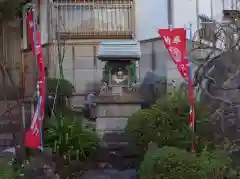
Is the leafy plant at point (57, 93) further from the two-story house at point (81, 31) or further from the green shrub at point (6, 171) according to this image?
the green shrub at point (6, 171)

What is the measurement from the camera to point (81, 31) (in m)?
12.2

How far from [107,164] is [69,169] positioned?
47.8 inches

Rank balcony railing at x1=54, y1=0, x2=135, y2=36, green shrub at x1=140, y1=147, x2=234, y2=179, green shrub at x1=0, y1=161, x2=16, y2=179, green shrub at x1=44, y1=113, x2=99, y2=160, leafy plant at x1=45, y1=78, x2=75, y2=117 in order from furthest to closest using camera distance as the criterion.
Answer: balcony railing at x1=54, y1=0, x2=135, y2=36, leafy plant at x1=45, y1=78, x2=75, y2=117, green shrub at x1=44, y1=113, x2=99, y2=160, green shrub at x1=0, y1=161, x2=16, y2=179, green shrub at x1=140, y1=147, x2=234, y2=179

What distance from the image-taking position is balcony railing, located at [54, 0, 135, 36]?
12086 mm

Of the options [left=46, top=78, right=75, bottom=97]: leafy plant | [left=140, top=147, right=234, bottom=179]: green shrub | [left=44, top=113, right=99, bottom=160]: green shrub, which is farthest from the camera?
[left=46, top=78, right=75, bottom=97]: leafy plant

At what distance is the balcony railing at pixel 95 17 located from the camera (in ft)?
39.7

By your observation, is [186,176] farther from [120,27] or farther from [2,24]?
[2,24]

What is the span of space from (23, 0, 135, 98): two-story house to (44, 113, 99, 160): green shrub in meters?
3.97

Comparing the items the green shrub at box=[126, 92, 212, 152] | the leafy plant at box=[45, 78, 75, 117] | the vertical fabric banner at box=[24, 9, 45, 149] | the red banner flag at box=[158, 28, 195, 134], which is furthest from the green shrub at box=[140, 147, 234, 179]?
the leafy plant at box=[45, 78, 75, 117]

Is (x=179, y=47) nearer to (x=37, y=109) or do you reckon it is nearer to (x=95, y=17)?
(x=37, y=109)

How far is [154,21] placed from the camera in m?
11.9

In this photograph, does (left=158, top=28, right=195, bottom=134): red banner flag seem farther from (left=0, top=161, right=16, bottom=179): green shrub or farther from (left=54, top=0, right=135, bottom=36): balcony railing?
(left=54, top=0, right=135, bottom=36): balcony railing

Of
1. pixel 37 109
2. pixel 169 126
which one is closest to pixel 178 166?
pixel 169 126

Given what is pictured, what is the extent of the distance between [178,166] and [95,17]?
757 cm
